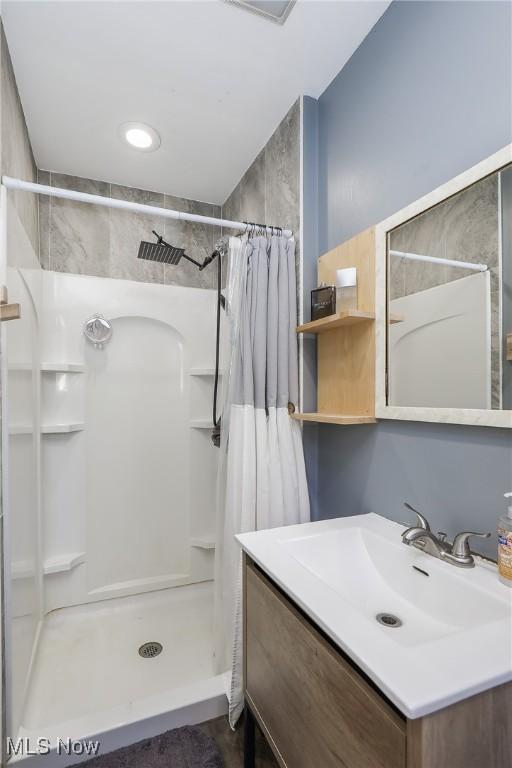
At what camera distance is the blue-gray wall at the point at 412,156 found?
0.95 meters

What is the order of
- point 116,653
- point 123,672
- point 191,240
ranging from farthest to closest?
1. point 191,240
2. point 116,653
3. point 123,672

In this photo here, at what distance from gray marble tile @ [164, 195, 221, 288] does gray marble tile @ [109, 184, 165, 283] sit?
6 cm

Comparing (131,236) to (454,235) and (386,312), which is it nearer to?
(386,312)

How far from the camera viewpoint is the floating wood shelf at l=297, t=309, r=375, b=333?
1.27 meters

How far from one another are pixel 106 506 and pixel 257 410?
4.25ft

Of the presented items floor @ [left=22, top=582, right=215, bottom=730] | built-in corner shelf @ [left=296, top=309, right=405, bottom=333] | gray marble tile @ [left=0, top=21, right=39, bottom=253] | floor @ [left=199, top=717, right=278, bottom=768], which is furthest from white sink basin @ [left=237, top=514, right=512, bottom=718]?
gray marble tile @ [left=0, top=21, right=39, bottom=253]

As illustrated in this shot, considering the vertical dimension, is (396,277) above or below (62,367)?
above

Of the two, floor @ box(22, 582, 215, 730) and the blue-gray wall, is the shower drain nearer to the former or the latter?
floor @ box(22, 582, 215, 730)

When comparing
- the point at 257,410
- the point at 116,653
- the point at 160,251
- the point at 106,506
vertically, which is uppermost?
the point at 160,251

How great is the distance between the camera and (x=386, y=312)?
126 cm

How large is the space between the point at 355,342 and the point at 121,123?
155cm

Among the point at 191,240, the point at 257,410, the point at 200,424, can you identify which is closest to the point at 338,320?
the point at 257,410

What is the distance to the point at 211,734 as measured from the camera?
4.48ft

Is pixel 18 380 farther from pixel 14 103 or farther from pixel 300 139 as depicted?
pixel 300 139
